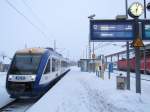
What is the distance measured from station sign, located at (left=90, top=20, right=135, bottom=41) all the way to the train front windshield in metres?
3.31

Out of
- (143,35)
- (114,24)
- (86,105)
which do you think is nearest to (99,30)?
(114,24)

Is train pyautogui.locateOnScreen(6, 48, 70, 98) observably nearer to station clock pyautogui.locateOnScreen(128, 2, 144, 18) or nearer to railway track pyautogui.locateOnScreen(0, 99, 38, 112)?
railway track pyautogui.locateOnScreen(0, 99, 38, 112)

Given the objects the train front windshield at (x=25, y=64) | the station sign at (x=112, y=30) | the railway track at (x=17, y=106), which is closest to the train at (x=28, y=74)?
the train front windshield at (x=25, y=64)

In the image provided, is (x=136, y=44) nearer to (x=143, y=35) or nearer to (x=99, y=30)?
(x=143, y=35)

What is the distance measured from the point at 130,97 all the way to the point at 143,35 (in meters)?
4.06

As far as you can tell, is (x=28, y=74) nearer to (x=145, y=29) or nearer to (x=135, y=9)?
(x=135, y=9)

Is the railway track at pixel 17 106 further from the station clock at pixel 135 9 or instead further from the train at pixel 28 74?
the station clock at pixel 135 9

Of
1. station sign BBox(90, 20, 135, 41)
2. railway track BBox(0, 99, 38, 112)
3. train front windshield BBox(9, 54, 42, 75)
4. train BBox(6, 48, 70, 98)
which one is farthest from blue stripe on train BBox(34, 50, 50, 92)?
station sign BBox(90, 20, 135, 41)

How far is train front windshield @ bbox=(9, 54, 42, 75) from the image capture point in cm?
1631

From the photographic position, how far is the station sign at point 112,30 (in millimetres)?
16422

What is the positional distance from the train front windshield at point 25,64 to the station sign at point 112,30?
10.9ft

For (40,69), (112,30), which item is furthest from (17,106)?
(112,30)

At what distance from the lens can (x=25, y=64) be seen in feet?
55.3

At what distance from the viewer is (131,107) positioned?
11055mm
